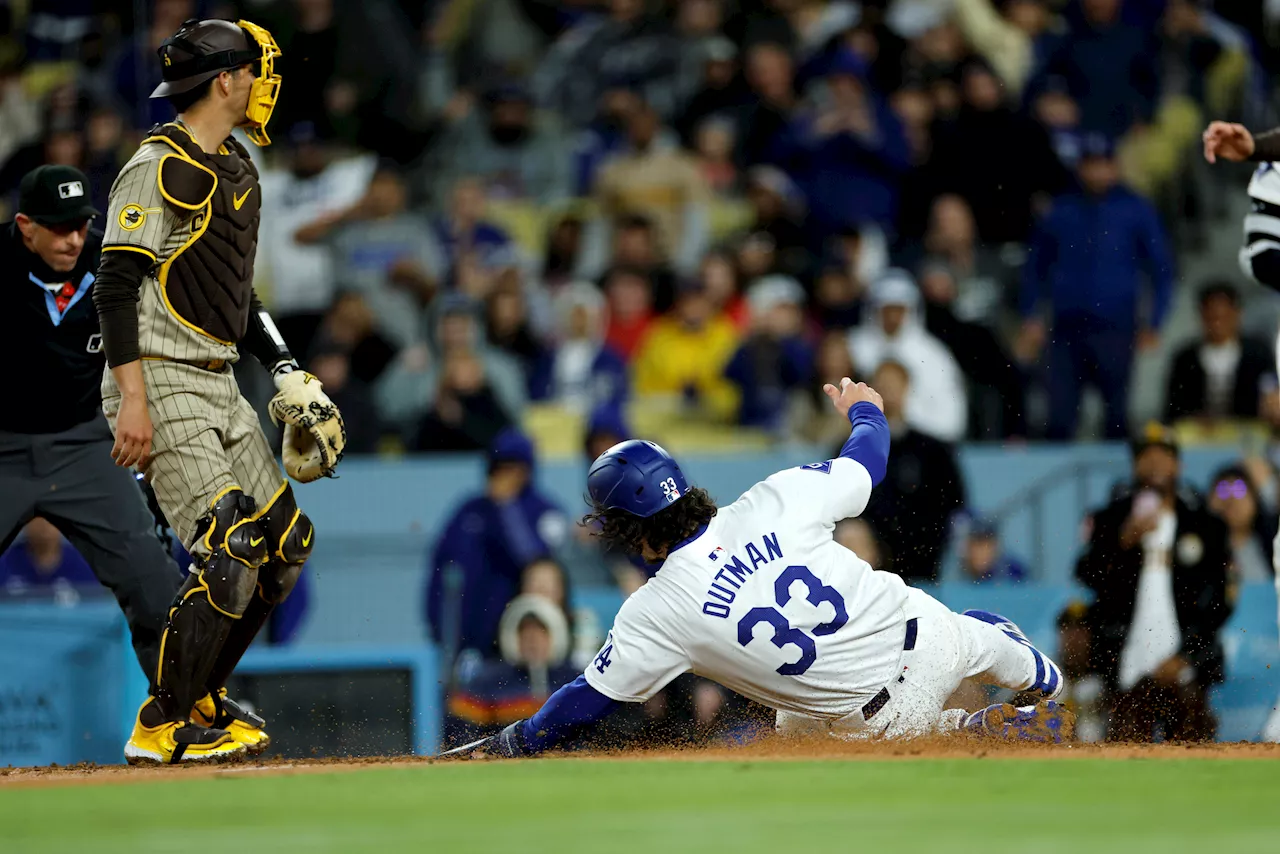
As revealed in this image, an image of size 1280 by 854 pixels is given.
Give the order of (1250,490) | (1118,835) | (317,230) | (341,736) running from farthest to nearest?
(317,230) < (1250,490) < (341,736) < (1118,835)

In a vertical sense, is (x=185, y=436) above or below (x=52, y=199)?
below

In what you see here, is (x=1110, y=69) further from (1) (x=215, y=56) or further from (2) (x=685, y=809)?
(2) (x=685, y=809)

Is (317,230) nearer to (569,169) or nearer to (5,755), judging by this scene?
(569,169)

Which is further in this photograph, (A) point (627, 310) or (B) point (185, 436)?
(A) point (627, 310)

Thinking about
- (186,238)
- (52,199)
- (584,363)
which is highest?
(52,199)

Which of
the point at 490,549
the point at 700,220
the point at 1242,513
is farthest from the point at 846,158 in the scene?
the point at 490,549

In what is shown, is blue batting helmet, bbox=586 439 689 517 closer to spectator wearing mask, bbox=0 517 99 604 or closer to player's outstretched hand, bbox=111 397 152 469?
player's outstretched hand, bbox=111 397 152 469

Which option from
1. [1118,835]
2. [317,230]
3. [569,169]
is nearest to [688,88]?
[569,169]
